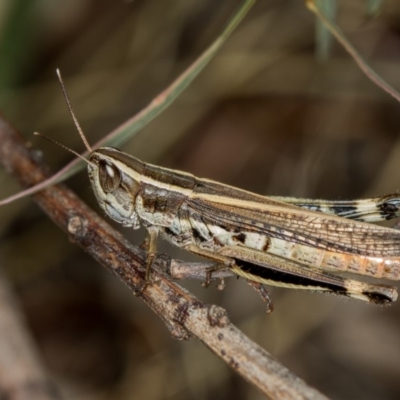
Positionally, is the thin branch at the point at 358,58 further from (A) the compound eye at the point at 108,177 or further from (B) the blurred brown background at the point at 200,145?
(B) the blurred brown background at the point at 200,145

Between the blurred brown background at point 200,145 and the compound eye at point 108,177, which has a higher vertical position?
the blurred brown background at point 200,145

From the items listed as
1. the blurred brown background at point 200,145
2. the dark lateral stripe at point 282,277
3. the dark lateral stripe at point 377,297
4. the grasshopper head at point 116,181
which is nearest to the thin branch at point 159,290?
the grasshopper head at point 116,181

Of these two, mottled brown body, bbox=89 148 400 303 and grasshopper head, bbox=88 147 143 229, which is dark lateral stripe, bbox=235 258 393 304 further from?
grasshopper head, bbox=88 147 143 229

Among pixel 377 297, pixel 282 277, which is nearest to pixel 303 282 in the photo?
pixel 282 277

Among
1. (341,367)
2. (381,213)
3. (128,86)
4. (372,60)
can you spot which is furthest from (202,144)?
(381,213)

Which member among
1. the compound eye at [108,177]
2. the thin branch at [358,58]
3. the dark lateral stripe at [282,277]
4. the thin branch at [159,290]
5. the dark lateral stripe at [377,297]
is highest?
the thin branch at [358,58]

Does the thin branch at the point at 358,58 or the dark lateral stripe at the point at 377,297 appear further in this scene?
the dark lateral stripe at the point at 377,297

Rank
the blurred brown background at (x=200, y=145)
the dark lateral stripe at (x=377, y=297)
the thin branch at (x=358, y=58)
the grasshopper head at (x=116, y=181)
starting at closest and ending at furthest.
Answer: the thin branch at (x=358, y=58), the dark lateral stripe at (x=377, y=297), the grasshopper head at (x=116, y=181), the blurred brown background at (x=200, y=145)

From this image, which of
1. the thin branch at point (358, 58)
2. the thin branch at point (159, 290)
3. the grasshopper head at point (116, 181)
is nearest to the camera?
the thin branch at point (159, 290)
